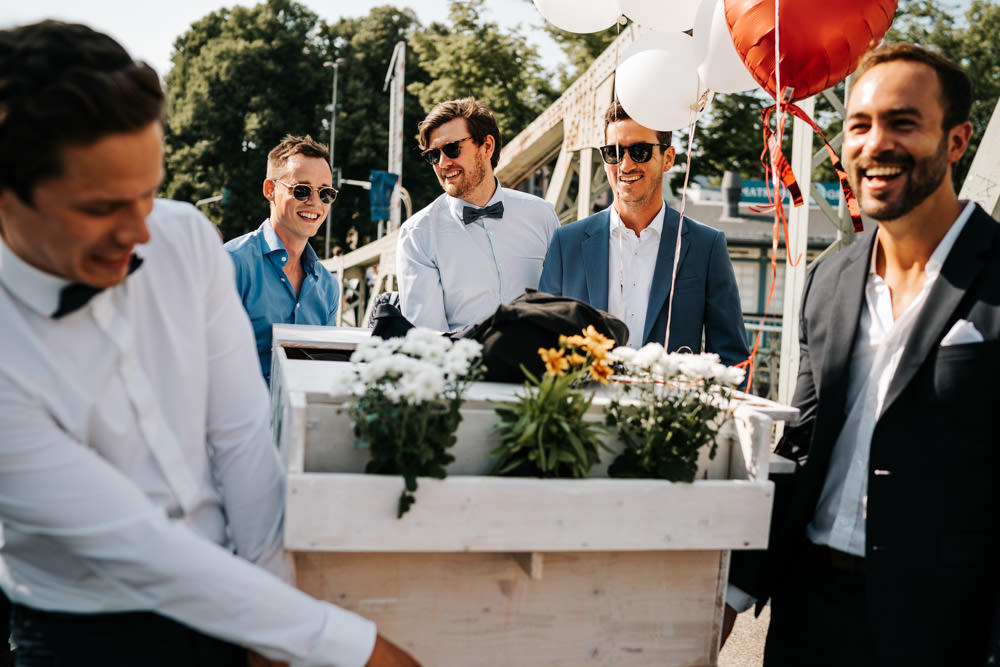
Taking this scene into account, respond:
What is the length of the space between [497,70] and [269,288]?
17.1 meters

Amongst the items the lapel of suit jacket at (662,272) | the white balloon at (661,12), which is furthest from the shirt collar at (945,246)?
the white balloon at (661,12)

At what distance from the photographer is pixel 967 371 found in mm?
1732

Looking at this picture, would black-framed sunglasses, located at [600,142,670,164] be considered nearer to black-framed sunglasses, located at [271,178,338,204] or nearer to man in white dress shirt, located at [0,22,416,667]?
black-framed sunglasses, located at [271,178,338,204]

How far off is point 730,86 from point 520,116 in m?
16.6

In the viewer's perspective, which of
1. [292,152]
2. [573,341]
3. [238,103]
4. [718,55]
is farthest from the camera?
[238,103]

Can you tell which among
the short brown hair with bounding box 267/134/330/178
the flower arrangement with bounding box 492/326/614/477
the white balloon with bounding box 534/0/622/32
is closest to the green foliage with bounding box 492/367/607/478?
the flower arrangement with bounding box 492/326/614/477

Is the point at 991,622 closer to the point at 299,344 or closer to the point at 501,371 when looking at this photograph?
the point at 501,371

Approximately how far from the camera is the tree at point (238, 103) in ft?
114

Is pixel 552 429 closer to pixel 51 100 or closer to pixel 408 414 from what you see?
pixel 408 414

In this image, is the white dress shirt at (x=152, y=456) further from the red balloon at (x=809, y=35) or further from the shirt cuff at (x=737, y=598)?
the red balloon at (x=809, y=35)

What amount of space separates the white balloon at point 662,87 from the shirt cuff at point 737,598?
2.04 m

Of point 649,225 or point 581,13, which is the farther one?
point 581,13

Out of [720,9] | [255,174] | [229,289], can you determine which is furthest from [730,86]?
[255,174]

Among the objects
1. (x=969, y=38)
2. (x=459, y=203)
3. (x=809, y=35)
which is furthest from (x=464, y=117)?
(x=969, y=38)
